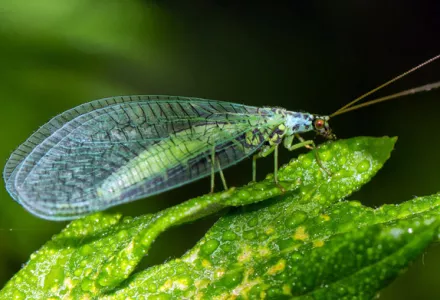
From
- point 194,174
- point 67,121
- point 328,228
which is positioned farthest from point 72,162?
point 328,228

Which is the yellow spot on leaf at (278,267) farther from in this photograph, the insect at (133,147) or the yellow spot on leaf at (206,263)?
the insect at (133,147)

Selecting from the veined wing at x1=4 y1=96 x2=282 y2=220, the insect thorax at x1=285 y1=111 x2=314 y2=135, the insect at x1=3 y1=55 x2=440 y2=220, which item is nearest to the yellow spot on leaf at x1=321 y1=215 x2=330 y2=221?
the insect at x1=3 y1=55 x2=440 y2=220

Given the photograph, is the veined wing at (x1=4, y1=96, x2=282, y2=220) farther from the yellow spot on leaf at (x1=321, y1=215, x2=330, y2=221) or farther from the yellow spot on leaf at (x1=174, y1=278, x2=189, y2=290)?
the yellow spot on leaf at (x1=321, y1=215, x2=330, y2=221)

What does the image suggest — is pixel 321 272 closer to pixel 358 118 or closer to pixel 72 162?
pixel 72 162

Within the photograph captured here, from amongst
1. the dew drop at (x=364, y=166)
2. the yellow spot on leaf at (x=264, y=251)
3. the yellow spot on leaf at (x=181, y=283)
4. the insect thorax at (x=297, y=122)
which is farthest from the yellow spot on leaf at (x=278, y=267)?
the insect thorax at (x=297, y=122)

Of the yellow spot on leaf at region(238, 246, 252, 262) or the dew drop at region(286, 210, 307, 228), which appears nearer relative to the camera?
the yellow spot on leaf at region(238, 246, 252, 262)

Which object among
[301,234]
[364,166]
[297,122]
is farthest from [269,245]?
[297,122]

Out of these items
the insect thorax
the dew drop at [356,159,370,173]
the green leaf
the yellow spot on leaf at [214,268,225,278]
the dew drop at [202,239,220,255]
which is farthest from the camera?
the insect thorax
